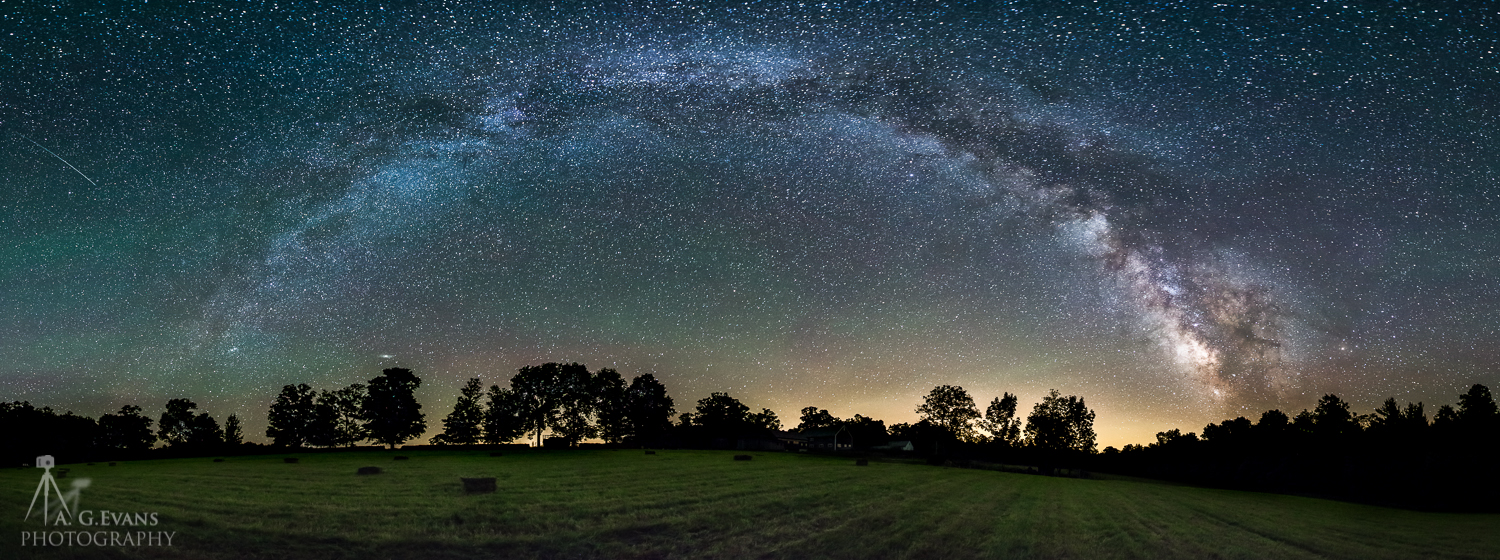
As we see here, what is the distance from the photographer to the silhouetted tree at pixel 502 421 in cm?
12694

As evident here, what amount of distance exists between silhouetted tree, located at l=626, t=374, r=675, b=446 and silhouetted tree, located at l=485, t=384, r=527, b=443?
19.0 meters

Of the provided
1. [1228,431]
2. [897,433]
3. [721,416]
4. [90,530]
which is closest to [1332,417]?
[1228,431]

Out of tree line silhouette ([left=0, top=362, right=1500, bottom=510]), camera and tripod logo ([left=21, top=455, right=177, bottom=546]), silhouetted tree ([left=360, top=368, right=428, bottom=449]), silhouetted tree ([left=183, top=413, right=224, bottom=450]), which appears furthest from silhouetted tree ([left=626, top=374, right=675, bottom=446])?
camera and tripod logo ([left=21, top=455, right=177, bottom=546])

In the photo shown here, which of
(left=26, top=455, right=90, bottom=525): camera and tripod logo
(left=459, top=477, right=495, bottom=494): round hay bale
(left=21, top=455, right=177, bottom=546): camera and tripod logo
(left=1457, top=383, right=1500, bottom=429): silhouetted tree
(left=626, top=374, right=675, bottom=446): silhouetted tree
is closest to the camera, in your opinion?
(left=21, top=455, right=177, bottom=546): camera and tripod logo

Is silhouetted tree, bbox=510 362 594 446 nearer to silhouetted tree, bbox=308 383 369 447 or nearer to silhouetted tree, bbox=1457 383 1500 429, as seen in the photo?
silhouetted tree, bbox=308 383 369 447

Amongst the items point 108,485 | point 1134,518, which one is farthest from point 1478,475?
point 108,485

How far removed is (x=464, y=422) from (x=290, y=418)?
92.7ft

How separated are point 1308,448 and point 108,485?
423 feet

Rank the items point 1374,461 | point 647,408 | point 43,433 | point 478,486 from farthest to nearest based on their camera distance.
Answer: point 647,408 → point 43,433 → point 1374,461 → point 478,486

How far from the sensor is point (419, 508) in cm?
2673

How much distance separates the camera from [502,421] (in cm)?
12706

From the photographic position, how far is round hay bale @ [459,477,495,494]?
32.3 metres

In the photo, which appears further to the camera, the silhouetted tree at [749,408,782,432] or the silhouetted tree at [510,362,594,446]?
the silhouetted tree at [749,408,782,432]

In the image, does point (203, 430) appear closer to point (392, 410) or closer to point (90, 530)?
point (392, 410)
